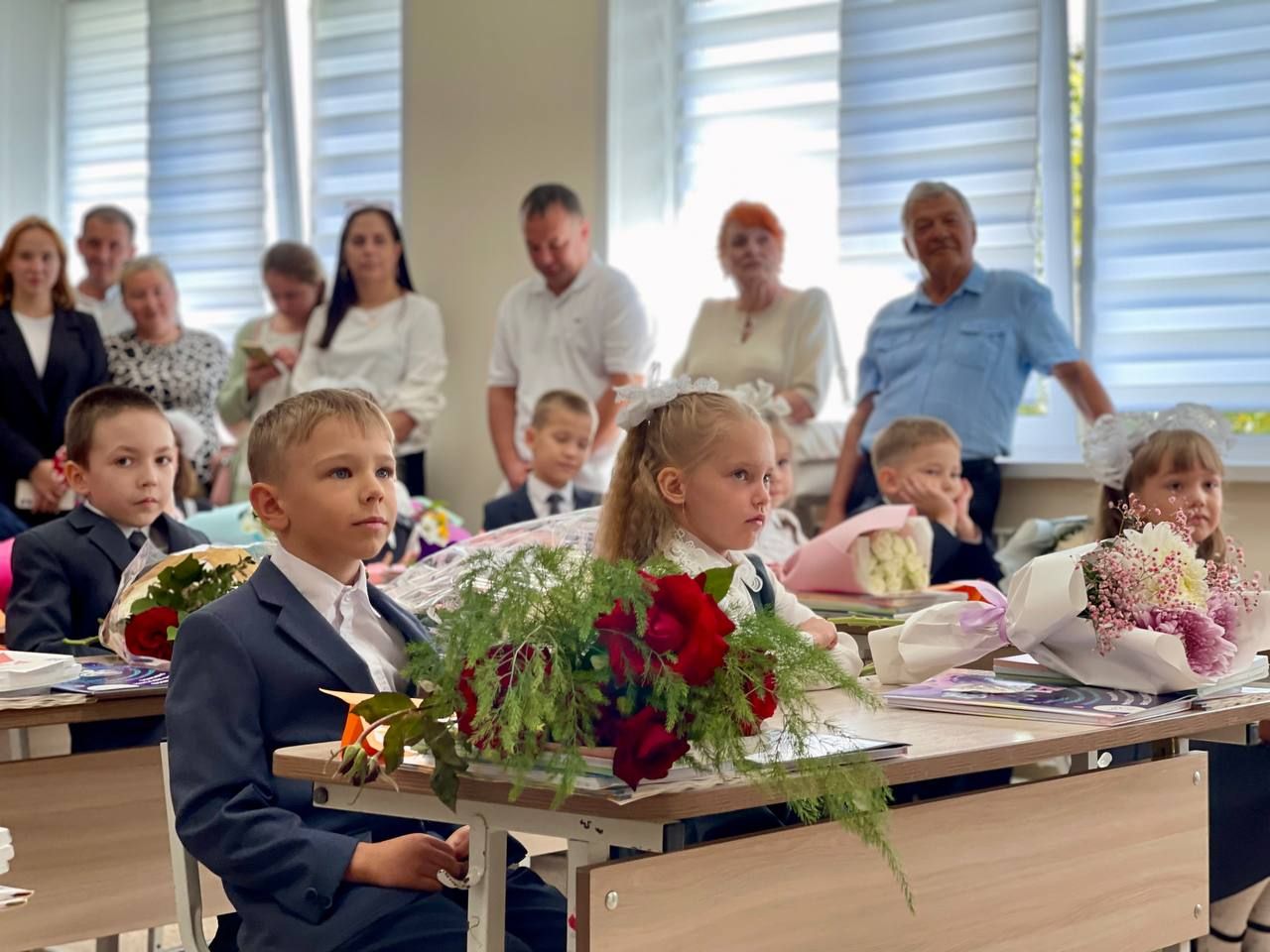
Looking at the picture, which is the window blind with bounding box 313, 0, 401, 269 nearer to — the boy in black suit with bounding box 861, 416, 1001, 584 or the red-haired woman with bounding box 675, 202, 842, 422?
the red-haired woman with bounding box 675, 202, 842, 422

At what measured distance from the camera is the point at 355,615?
86.3 inches

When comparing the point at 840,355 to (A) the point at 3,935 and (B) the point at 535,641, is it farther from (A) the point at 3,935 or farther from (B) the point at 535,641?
(B) the point at 535,641

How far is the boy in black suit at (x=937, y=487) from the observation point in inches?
168

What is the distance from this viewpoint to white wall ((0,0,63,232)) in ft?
28.1

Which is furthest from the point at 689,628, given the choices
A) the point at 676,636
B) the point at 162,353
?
the point at 162,353

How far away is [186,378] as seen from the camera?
6.57 metres

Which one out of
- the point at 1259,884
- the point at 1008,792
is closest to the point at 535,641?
the point at 1008,792

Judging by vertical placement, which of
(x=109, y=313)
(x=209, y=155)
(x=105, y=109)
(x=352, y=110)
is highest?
(x=105, y=109)

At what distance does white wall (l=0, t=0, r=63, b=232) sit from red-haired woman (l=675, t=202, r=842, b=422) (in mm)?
4457

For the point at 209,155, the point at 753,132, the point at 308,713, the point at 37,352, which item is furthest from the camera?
the point at 209,155

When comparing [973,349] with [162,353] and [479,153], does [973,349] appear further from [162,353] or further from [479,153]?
[162,353]

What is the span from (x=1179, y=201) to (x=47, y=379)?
12.3 feet

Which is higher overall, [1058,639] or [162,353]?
[162,353]

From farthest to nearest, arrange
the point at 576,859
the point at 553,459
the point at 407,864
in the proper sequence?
the point at 553,459, the point at 407,864, the point at 576,859
